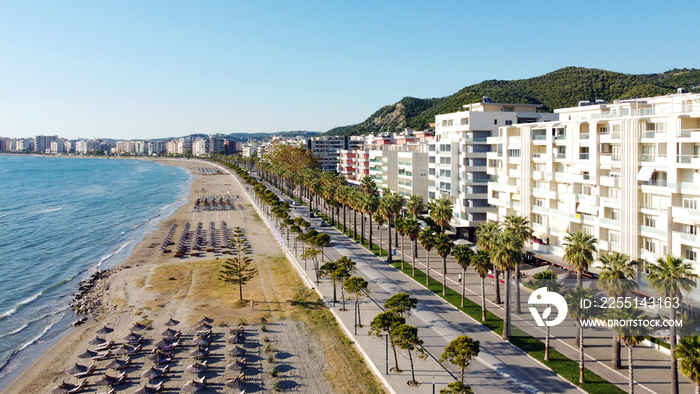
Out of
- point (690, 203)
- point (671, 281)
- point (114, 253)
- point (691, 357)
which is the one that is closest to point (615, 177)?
point (690, 203)

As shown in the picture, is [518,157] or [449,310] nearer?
[449,310]

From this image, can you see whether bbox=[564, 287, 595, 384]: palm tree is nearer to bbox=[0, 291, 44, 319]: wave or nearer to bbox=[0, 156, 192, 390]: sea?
bbox=[0, 156, 192, 390]: sea

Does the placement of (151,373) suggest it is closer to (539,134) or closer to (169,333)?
(169,333)

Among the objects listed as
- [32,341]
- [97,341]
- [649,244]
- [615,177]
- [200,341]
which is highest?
[615,177]

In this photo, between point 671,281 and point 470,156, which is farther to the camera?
point 470,156

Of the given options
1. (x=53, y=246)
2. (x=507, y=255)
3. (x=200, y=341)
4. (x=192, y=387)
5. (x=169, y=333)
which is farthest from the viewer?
(x=53, y=246)

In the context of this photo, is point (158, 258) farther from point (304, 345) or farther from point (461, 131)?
point (461, 131)

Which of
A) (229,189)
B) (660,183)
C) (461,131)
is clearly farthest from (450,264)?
(229,189)
